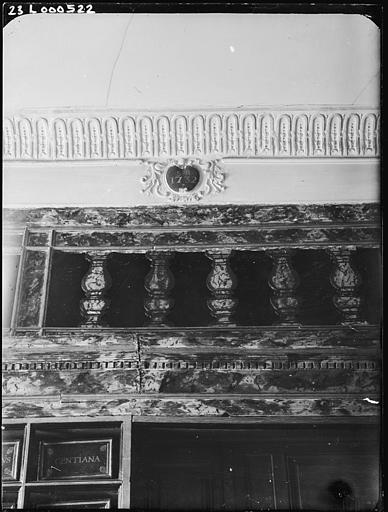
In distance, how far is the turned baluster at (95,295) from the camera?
155 centimetres

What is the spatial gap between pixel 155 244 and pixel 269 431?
1.57 ft

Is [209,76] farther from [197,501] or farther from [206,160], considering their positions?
[197,501]

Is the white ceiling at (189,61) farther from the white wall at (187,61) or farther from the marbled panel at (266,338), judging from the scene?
the marbled panel at (266,338)

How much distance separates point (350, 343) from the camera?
155 centimetres

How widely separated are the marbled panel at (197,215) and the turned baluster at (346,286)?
0.09 meters

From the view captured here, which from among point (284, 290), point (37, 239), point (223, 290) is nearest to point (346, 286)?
point (284, 290)

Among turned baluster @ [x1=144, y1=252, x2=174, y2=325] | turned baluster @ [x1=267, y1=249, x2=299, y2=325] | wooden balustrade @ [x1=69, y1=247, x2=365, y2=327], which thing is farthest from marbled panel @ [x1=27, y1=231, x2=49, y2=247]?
turned baluster @ [x1=267, y1=249, x2=299, y2=325]

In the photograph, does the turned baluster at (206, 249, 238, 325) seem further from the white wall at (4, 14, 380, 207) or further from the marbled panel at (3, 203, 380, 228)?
the white wall at (4, 14, 380, 207)

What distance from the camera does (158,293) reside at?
61.6 inches

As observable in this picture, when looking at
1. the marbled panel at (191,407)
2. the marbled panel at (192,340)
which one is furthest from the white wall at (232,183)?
the marbled panel at (191,407)

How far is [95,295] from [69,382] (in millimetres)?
196

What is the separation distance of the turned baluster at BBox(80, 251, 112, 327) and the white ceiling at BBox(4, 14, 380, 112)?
370 millimetres

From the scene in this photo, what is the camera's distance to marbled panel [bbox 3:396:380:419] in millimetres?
1531

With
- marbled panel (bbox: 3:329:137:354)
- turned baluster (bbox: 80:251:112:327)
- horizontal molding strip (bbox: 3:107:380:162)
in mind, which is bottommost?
marbled panel (bbox: 3:329:137:354)
